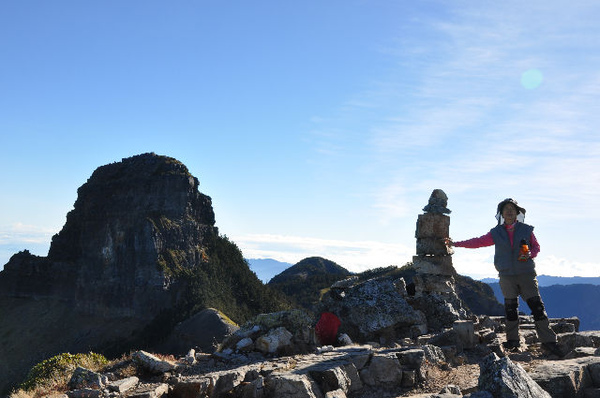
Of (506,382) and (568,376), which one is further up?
(506,382)

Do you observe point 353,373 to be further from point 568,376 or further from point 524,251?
point 524,251

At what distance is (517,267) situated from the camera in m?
11.8

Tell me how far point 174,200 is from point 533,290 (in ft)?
443

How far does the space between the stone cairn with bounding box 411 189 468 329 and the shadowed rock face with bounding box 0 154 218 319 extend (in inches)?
4519

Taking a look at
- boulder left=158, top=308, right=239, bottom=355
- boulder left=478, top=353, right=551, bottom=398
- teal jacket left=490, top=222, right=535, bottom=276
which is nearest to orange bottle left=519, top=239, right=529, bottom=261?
teal jacket left=490, top=222, right=535, bottom=276

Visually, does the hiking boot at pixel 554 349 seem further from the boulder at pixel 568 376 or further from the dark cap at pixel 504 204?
the dark cap at pixel 504 204

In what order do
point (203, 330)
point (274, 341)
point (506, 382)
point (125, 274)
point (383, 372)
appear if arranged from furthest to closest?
point (125, 274)
point (203, 330)
point (274, 341)
point (383, 372)
point (506, 382)

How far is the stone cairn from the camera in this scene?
17.0m

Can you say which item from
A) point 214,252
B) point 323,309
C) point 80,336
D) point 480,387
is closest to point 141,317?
point 80,336

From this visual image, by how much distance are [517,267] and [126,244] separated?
444ft

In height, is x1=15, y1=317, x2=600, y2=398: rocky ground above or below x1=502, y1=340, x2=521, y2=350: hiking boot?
below

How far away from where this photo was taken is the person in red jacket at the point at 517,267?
1172cm

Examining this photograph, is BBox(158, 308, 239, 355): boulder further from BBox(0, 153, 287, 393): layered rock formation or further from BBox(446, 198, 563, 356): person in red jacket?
BBox(446, 198, 563, 356): person in red jacket

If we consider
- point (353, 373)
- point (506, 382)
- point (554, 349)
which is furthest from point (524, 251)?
point (506, 382)
